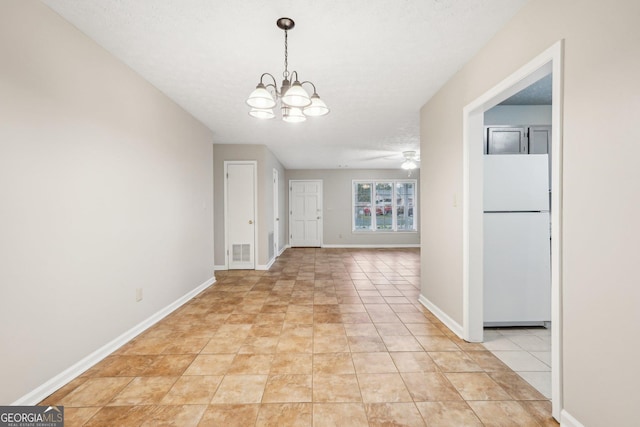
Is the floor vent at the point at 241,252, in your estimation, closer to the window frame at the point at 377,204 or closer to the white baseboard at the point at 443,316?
the white baseboard at the point at 443,316

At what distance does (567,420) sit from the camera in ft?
5.04

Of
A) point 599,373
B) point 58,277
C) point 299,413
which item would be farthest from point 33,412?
point 599,373

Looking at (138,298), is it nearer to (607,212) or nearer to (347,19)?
(347,19)

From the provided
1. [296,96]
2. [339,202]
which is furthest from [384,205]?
[296,96]

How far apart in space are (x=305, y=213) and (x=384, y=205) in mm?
2629

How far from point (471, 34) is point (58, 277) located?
351 centimetres

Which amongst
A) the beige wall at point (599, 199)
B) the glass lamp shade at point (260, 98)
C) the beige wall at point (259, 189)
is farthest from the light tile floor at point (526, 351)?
the beige wall at point (259, 189)

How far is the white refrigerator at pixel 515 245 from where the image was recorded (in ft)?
9.26

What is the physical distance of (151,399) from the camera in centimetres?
184

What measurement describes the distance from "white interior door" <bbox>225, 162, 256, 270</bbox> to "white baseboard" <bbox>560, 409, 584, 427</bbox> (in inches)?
201

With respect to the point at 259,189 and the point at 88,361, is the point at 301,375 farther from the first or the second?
the point at 259,189

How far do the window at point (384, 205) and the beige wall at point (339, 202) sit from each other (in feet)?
0.72

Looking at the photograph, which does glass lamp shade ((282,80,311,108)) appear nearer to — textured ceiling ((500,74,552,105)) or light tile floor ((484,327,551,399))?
textured ceiling ((500,74,552,105))

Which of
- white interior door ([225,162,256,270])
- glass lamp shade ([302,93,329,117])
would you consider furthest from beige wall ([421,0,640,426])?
white interior door ([225,162,256,270])
